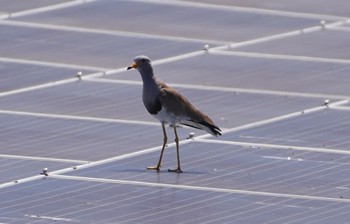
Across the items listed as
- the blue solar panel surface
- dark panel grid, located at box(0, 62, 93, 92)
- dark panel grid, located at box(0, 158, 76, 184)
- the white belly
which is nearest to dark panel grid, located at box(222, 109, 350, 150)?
the blue solar panel surface

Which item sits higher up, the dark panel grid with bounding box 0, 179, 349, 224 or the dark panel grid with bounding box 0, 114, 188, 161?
the dark panel grid with bounding box 0, 114, 188, 161

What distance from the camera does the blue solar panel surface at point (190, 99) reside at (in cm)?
2052

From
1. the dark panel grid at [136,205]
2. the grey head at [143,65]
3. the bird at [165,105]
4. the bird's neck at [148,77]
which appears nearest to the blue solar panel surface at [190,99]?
the dark panel grid at [136,205]

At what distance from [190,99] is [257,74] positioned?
2449 mm

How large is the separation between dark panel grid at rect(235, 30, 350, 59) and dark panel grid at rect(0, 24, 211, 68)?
1449mm

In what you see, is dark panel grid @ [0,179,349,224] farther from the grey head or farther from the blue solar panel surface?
the grey head

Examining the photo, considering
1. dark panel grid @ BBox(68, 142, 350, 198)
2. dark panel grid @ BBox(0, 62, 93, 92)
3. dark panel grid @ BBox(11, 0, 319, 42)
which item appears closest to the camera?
dark panel grid @ BBox(68, 142, 350, 198)

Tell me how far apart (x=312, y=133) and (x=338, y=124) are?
0.75m

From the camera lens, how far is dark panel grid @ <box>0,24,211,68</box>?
31328 millimetres

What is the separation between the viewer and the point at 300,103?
27.4m

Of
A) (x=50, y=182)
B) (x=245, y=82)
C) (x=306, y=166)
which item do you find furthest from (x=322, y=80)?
(x=50, y=182)

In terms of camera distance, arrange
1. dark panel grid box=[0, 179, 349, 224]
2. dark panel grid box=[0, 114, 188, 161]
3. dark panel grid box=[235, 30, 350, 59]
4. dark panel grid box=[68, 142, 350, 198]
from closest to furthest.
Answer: dark panel grid box=[0, 179, 349, 224] → dark panel grid box=[68, 142, 350, 198] → dark panel grid box=[0, 114, 188, 161] → dark panel grid box=[235, 30, 350, 59]

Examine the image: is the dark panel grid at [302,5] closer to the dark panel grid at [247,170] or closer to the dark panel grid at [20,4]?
the dark panel grid at [20,4]

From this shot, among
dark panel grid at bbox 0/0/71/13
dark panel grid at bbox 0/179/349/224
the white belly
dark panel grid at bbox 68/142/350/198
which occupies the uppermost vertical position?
dark panel grid at bbox 0/0/71/13
